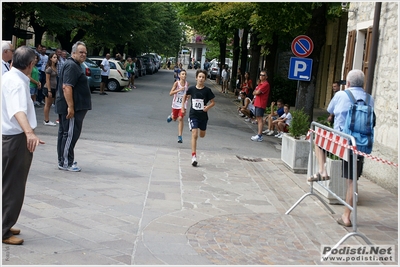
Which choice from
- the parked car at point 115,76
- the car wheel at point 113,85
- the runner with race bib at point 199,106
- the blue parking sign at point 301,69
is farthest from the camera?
the car wheel at point 113,85

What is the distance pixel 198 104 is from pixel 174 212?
419 cm

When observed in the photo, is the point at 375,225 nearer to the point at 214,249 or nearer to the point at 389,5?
the point at 214,249

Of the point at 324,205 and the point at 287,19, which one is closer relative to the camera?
the point at 324,205

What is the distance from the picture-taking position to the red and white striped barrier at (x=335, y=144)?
20.7 feet

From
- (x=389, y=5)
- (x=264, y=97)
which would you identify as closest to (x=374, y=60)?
(x=389, y=5)

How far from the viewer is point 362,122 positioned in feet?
23.5

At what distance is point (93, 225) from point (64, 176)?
263 cm

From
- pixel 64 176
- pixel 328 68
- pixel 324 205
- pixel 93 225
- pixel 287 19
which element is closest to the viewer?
pixel 93 225

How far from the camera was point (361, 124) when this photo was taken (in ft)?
23.5

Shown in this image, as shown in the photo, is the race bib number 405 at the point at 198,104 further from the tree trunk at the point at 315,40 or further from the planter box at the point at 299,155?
the tree trunk at the point at 315,40

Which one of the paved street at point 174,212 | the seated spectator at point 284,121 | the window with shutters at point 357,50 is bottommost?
the paved street at point 174,212

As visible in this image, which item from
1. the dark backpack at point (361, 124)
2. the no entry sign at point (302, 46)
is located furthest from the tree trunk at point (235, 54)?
the dark backpack at point (361, 124)

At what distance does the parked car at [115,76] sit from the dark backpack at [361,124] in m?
23.2

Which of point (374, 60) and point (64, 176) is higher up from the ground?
point (374, 60)
